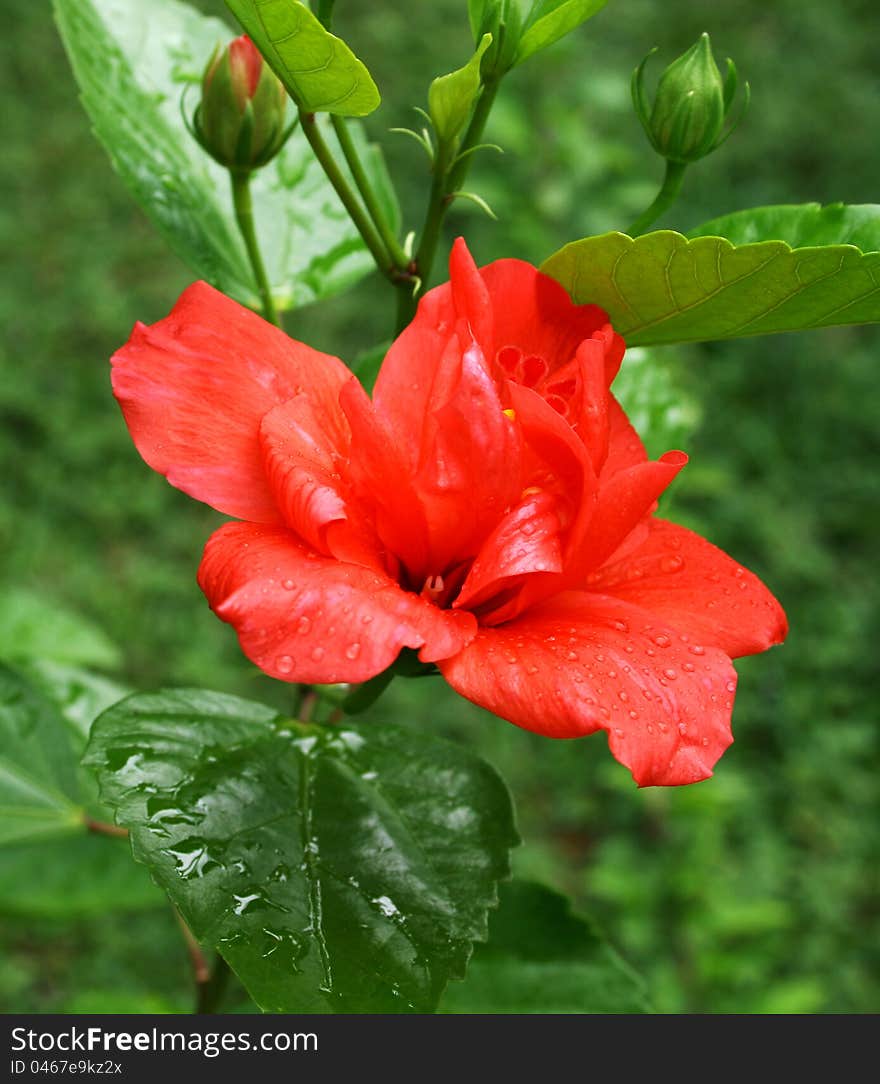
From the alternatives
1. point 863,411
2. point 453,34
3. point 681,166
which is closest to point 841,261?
point 681,166

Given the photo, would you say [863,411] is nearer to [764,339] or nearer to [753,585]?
[764,339]

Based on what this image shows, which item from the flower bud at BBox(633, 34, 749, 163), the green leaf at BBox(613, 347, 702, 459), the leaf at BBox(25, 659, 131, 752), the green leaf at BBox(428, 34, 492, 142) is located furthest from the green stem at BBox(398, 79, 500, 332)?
the leaf at BBox(25, 659, 131, 752)

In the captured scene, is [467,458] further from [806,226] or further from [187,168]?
[187,168]

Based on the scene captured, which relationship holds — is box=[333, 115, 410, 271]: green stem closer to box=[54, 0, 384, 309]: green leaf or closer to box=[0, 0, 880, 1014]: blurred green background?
box=[54, 0, 384, 309]: green leaf

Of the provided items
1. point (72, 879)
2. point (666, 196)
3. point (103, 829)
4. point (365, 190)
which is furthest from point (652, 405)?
point (72, 879)

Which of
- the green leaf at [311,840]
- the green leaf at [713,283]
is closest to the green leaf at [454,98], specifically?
the green leaf at [713,283]

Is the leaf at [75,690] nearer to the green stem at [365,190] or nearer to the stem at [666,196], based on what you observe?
Answer: the green stem at [365,190]
